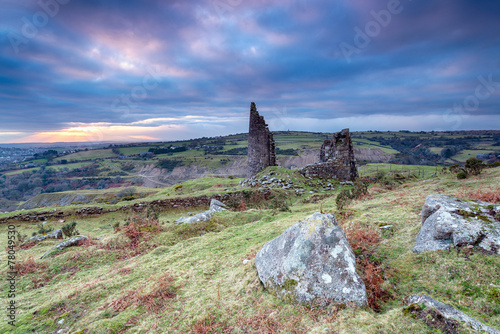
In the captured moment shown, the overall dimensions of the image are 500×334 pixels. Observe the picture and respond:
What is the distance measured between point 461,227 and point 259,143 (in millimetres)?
24121

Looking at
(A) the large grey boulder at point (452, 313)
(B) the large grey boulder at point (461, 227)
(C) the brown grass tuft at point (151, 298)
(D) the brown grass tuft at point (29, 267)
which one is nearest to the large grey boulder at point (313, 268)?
(A) the large grey boulder at point (452, 313)

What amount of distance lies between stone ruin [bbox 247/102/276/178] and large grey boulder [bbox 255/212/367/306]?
23123mm

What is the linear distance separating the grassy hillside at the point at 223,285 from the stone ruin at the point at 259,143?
18.9m

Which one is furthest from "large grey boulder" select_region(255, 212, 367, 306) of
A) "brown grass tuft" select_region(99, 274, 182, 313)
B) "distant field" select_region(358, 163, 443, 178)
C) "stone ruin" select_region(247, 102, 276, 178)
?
"distant field" select_region(358, 163, 443, 178)

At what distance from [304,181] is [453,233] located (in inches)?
736

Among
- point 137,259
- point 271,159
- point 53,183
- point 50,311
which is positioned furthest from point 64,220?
point 53,183

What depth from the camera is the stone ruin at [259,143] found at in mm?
27750

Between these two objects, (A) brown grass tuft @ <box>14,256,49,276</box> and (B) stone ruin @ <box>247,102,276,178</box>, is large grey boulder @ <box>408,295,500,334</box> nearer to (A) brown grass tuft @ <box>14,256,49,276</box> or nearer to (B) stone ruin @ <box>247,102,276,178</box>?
(A) brown grass tuft @ <box>14,256,49,276</box>

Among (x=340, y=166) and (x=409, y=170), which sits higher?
(x=340, y=166)

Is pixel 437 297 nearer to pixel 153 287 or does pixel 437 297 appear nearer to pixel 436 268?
pixel 436 268

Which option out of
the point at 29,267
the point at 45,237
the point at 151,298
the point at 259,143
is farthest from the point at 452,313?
the point at 259,143

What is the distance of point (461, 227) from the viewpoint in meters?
4.59

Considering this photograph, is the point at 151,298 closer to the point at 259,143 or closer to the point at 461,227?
the point at 461,227

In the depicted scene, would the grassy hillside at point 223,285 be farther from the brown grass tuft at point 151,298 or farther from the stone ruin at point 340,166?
the stone ruin at point 340,166
